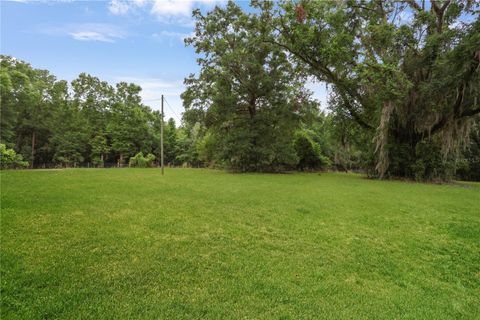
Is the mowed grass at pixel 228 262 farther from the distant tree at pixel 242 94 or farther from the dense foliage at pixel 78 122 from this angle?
the dense foliage at pixel 78 122

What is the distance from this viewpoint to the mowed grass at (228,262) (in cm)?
248

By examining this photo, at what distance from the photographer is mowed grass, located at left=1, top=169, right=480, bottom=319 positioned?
248 centimetres

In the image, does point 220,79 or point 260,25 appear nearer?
point 260,25

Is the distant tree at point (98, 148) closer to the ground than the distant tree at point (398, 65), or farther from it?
closer to the ground

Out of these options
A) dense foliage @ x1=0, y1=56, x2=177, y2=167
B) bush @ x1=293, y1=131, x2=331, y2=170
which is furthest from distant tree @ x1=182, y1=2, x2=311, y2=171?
dense foliage @ x1=0, y1=56, x2=177, y2=167

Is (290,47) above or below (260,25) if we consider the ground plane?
below

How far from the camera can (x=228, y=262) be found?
3.41 m

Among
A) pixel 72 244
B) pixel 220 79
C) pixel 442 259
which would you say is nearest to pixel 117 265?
pixel 72 244

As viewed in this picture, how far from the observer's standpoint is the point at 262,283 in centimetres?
292

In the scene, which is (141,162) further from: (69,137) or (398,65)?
(398,65)

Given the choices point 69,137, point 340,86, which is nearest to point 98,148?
point 69,137

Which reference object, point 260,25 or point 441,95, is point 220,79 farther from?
point 441,95

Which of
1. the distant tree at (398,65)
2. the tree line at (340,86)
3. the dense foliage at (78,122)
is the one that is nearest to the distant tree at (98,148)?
the dense foliage at (78,122)

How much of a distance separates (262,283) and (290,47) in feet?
50.7
